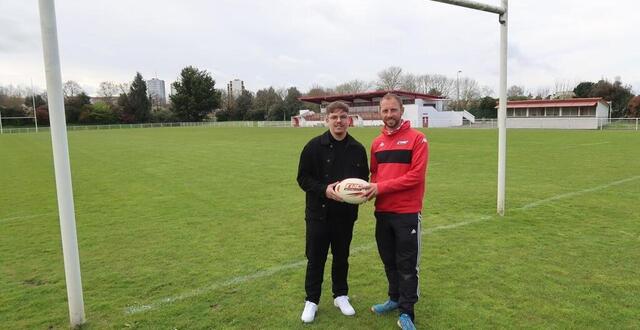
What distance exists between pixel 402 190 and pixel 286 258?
7.78 ft

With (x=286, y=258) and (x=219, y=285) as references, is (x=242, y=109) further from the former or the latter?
(x=219, y=285)

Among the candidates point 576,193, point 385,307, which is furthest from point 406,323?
point 576,193

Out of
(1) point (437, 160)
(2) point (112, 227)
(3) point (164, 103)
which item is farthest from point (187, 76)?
(2) point (112, 227)

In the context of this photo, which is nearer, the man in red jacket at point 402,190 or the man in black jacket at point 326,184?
the man in red jacket at point 402,190

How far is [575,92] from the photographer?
72.4 meters

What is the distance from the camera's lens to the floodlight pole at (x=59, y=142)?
320 cm

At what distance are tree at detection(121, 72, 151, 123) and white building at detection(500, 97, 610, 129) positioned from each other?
6887 cm

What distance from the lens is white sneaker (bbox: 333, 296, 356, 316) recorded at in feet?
12.3

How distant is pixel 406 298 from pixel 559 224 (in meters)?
4.35

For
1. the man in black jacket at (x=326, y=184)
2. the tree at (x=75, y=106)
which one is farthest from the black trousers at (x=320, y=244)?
the tree at (x=75, y=106)

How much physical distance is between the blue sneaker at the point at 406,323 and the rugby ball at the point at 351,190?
3.25ft

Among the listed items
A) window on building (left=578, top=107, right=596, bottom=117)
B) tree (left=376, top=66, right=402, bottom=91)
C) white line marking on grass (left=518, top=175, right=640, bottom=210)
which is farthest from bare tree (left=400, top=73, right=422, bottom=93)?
white line marking on grass (left=518, top=175, right=640, bottom=210)

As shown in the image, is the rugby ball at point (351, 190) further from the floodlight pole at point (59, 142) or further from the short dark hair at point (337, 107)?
the floodlight pole at point (59, 142)

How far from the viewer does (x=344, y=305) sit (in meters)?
3.80
